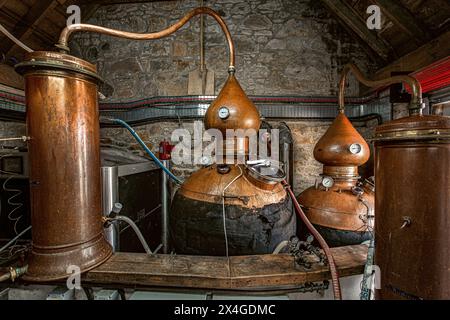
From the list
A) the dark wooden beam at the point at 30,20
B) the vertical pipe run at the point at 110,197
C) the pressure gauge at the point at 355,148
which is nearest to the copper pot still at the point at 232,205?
the vertical pipe run at the point at 110,197

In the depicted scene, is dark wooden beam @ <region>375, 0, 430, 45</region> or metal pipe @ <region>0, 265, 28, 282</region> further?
dark wooden beam @ <region>375, 0, 430, 45</region>

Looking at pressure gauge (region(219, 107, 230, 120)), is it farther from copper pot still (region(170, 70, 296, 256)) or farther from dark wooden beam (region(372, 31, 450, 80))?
dark wooden beam (region(372, 31, 450, 80))

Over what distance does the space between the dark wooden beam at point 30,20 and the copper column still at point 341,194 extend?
4.77m

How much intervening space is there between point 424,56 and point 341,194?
236 centimetres

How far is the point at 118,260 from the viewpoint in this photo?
1.49m

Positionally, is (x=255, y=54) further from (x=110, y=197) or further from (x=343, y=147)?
(x=110, y=197)

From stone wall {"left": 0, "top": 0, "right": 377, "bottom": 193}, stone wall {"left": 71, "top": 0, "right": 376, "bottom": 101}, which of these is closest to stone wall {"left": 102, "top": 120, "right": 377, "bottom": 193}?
stone wall {"left": 0, "top": 0, "right": 377, "bottom": 193}

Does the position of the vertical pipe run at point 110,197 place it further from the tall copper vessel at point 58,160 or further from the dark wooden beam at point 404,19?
the dark wooden beam at point 404,19

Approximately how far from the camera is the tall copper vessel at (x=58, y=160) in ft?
4.00

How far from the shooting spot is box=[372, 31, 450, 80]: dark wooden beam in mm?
2625

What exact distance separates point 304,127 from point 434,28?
2.15 metres

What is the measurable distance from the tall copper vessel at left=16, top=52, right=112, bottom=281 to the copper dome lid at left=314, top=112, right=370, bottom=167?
98.1 inches

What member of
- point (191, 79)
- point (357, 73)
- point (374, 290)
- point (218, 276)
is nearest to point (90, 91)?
point (218, 276)
